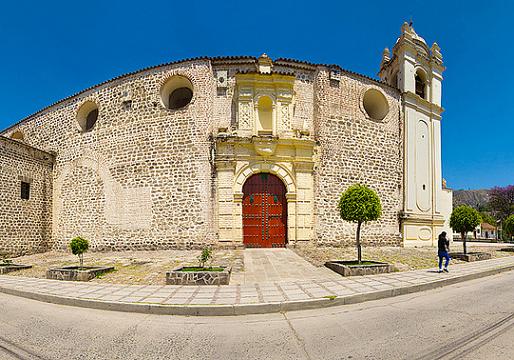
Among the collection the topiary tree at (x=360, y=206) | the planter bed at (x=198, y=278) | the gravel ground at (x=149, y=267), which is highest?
the topiary tree at (x=360, y=206)

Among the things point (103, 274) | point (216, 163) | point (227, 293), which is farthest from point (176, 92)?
point (227, 293)

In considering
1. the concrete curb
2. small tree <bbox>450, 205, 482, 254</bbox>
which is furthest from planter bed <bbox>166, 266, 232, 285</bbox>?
small tree <bbox>450, 205, 482, 254</bbox>

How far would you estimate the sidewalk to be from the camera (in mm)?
5543

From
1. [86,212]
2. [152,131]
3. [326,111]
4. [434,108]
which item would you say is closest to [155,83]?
[152,131]

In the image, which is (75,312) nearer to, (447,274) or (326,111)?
(447,274)

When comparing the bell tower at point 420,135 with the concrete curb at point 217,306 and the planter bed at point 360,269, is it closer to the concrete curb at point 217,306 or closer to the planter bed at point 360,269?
the planter bed at point 360,269

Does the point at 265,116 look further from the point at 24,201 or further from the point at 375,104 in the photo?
the point at 24,201

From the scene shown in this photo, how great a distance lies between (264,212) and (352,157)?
553cm

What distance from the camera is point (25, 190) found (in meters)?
15.5

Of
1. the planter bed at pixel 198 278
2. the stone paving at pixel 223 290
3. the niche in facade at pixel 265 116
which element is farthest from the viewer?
the niche in facade at pixel 265 116

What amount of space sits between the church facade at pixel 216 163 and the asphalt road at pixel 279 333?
27.4 ft

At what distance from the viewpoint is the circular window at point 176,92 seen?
1511 centimetres

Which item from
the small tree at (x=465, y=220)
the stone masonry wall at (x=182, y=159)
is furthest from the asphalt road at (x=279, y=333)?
the stone masonry wall at (x=182, y=159)

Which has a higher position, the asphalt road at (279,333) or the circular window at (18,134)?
the circular window at (18,134)
